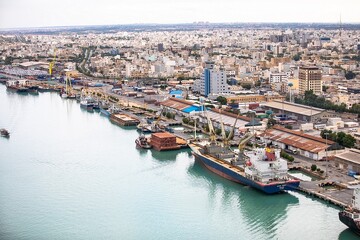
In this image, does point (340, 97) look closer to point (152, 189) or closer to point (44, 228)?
point (152, 189)

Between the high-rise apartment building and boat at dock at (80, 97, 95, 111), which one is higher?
the high-rise apartment building

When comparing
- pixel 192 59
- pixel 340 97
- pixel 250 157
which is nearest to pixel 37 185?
pixel 250 157

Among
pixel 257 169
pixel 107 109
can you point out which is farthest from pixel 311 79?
pixel 257 169

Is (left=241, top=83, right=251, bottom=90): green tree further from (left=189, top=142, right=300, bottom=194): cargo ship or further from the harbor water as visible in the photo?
(left=189, top=142, right=300, bottom=194): cargo ship

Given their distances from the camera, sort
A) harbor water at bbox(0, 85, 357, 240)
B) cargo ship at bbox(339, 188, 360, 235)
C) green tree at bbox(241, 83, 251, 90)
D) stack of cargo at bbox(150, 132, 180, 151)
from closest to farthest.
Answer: cargo ship at bbox(339, 188, 360, 235), harbor water at bbox(0, 85, 357, 240), stack of cargo at bbox(150, 132, 180, 151), green tree at bbox(241, 83, 251, 90)

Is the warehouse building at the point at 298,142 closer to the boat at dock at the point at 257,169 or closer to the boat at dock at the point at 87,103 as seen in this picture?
the boat at dock at the point at 257,169

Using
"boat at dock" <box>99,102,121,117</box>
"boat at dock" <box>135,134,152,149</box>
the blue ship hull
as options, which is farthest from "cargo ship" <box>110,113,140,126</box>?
the blue ship hull
